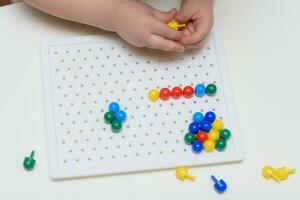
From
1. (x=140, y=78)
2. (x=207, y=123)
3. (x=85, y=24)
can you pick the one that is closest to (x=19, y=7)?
(x=85, y=24)

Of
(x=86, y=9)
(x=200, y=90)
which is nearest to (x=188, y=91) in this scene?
(x=200, y=90)

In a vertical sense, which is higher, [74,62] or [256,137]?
[74,62]

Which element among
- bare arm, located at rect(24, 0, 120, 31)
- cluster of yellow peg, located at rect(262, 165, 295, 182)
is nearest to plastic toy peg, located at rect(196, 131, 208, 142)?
cluster of yellow peg, located at rect(262, 165, 295, 182)

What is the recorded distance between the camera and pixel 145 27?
812mm

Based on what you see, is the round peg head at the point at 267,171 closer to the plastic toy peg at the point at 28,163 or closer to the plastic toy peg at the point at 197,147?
the plastic toy peg at the point at 197,147

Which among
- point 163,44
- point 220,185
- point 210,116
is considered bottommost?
point 220,185

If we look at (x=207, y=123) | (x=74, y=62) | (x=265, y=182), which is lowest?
(x=265, y=182)

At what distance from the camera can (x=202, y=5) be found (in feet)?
2.79

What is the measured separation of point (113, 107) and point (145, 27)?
144 mm

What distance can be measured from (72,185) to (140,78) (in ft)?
0.70

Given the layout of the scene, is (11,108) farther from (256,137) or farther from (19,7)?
(256,137)

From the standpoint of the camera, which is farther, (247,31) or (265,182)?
(247,31)

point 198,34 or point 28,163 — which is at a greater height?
point 198,34

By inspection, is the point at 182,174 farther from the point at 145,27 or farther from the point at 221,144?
the point at 145,27
